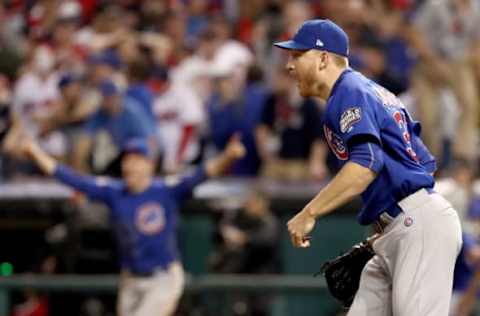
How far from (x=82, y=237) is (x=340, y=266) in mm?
5852

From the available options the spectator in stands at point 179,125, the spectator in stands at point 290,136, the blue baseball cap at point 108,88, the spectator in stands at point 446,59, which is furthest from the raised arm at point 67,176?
the spectator in stands at point 446,59

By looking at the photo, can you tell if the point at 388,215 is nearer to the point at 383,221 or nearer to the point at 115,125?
the point at 383,221

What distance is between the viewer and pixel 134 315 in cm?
1168

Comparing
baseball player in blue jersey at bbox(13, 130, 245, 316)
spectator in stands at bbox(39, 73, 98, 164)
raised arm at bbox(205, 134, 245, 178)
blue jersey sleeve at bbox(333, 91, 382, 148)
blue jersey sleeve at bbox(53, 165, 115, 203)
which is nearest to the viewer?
blue jersey sleeve at bbox(333, 91, 382, 148)

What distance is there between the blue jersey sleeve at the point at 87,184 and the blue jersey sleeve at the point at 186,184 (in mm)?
522

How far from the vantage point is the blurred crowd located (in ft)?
43.4

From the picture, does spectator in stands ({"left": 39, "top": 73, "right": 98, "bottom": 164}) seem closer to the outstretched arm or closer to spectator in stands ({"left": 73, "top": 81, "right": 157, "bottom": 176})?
spectator in stands ({"left": 73, "top": 81, "right": 157, "bottom": 176})

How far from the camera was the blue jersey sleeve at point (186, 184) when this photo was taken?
1148 centimetres

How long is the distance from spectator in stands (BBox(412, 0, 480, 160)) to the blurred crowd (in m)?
0.01

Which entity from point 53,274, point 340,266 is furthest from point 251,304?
point 340,266

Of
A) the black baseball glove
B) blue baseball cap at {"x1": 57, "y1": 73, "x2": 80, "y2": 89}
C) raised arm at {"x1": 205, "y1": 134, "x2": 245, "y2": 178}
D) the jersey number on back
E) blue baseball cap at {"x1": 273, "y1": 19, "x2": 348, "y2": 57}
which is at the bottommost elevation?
Answer: blue baseball cap at {"x1": 57, "y1": 73, "x2": 80, "y2": 89}

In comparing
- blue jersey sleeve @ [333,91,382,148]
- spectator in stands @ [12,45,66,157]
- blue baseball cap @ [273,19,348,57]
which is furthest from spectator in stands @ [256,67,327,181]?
blue jersey sleeve @ [333,91,382,148]

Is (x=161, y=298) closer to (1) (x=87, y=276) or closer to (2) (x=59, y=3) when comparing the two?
(1) (x=87, y=276)

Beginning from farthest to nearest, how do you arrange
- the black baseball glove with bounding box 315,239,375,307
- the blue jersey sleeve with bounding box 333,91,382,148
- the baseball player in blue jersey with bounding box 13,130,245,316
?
1. the baseball player in blue jersey with bounding box 13,130,245,316
2. the black baseball glove with bounding box 315,239,375,307
3. the blue jersey sleeve with bounding box 333,91,382,148
